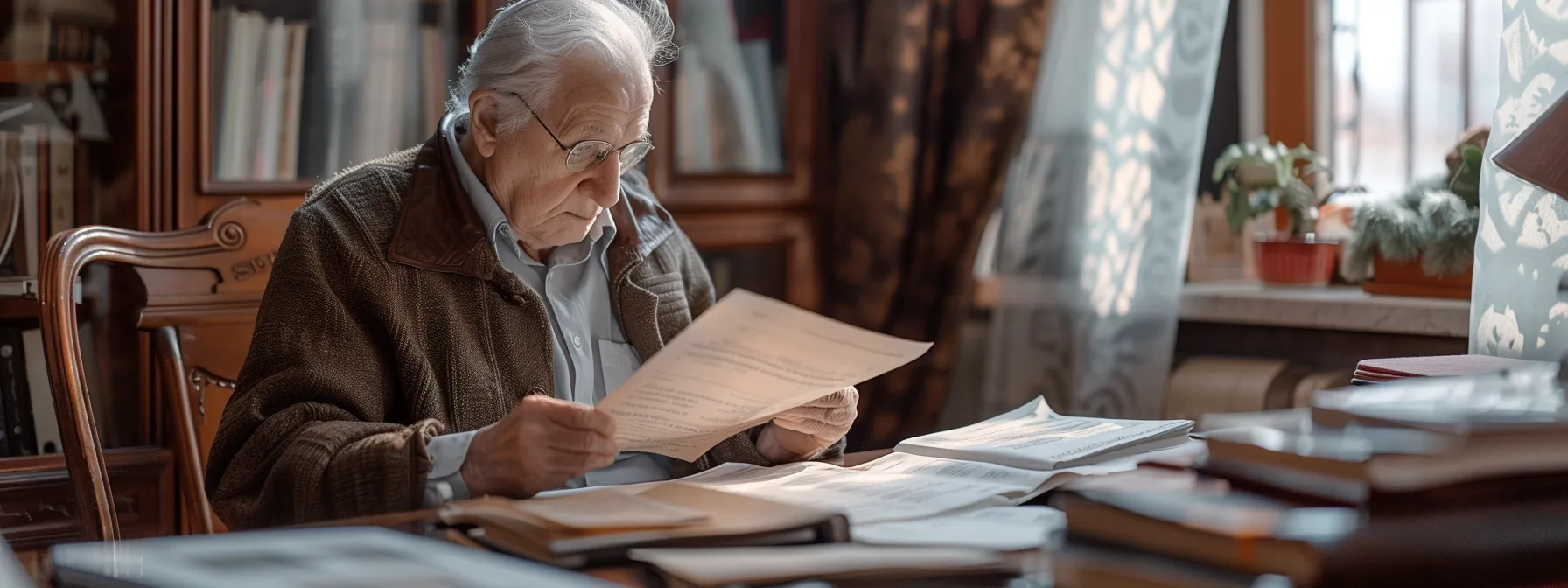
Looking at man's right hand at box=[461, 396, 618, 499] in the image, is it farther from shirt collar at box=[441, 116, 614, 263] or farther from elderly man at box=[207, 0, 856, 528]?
shirt collar at box=[441, 116, 614, 263]

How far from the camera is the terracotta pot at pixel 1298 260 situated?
243cm

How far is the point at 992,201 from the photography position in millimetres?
2713

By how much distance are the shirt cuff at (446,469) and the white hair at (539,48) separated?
0.47 metres

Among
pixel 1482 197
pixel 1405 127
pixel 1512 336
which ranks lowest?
pixel 1512 336

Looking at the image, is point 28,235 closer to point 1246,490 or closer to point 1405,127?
point 1246,490

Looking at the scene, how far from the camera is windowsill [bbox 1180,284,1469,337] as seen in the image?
2.07 m

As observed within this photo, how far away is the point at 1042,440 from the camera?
128 cm

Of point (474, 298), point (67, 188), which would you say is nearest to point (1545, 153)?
point (474, 298)

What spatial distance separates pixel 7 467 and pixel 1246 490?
181cm

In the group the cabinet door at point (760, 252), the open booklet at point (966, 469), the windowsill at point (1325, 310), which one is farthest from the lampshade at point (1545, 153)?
the cabinet door at point (760, 252)

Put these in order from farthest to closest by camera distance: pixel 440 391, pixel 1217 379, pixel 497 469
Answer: pixel 1217 379 → pixel 440 391 → pixel 497 469

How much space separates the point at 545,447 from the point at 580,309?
1.81 feet

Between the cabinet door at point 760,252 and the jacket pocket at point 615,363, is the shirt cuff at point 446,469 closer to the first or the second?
the jacket pocket at point 615,363

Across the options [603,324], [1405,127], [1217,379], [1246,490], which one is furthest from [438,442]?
[1405,127]
